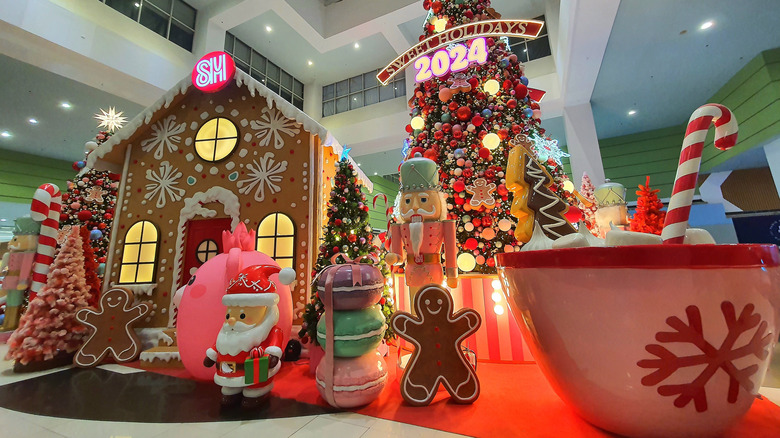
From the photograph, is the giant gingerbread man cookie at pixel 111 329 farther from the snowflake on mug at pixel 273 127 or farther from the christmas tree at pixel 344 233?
the snowflake on mug at pixel 273 127

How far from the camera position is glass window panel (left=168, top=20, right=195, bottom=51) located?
7973mm

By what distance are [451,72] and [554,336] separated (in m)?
3.75

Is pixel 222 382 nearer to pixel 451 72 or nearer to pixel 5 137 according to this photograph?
pixel 451 72

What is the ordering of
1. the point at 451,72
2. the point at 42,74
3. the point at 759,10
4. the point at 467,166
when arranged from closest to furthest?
the point at 467,166, the point at 451,72, the point at 759,10, the point at 42,74

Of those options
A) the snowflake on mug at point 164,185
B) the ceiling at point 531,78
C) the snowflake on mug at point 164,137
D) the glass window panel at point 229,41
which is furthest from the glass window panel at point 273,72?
the snowflake on mug at point 164,185

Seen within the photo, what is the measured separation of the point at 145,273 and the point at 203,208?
49.8 inches

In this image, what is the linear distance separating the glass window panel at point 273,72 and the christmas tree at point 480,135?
8.31 m

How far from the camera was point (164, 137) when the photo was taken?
466 centimetres

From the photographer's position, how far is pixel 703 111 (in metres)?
1.66

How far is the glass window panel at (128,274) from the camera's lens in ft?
14.0

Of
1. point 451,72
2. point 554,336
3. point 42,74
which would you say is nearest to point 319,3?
point 42,74

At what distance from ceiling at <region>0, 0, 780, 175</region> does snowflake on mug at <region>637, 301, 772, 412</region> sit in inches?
213

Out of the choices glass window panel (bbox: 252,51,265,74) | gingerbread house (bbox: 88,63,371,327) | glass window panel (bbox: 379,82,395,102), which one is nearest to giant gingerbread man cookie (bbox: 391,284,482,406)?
gingerbread house (bbox: 88,63,371,327)

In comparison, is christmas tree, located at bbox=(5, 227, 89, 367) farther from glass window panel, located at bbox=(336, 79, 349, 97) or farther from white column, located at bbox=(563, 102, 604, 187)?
glass window panel, located at bbox=(336, 79, 349, 97)
